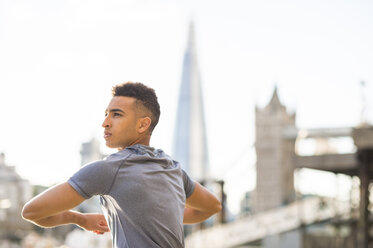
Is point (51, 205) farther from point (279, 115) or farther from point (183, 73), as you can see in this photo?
point (183, 73)

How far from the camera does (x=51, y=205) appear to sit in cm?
169

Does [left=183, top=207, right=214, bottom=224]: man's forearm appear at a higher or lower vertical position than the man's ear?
lower

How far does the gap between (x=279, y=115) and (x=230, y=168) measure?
34.6 m

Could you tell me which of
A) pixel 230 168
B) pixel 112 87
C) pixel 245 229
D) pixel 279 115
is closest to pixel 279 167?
pixel 279 115

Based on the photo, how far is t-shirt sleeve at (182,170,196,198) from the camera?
80.4 inches

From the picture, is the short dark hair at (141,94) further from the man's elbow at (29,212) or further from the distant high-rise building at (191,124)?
the distant high-rise building at (191,124)

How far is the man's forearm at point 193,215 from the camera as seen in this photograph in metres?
2.20

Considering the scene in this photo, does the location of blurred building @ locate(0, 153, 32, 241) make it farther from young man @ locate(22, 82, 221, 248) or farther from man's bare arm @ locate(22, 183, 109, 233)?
man's bare arm @ locate(22, 183, 109, 233)

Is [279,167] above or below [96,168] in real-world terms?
below

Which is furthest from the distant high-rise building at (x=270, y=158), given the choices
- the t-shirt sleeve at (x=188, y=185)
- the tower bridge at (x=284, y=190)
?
the t-shirt sleeve at (x=188, y=185)

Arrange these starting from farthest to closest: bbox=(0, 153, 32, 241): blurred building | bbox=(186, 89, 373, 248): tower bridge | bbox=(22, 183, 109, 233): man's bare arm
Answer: bbox=(0, 153, 32, 241): blurred building, bbox=(186, 89, 373, 248): tower bridge, bbox=(22, 183, 109, 233): man's bare arm

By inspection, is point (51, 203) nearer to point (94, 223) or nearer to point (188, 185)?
point (94, 223)

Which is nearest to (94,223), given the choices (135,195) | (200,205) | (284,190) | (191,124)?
(135,195)

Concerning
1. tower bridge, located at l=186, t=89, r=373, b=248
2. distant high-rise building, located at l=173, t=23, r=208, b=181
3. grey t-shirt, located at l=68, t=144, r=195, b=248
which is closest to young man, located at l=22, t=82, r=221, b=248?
grey t-shirt, located at l=68, t=144, r=195, b=248
